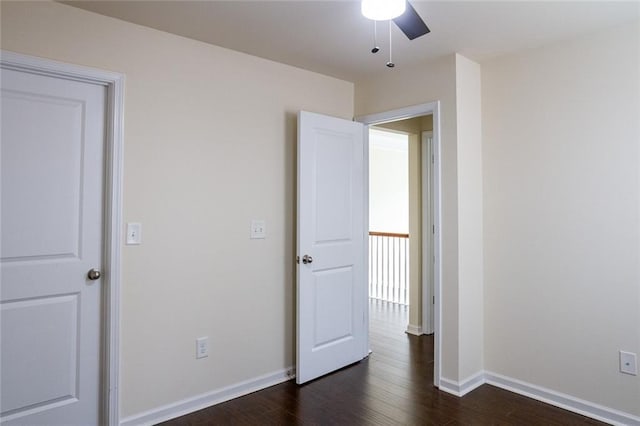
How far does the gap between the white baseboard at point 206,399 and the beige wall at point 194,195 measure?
36 millimetres

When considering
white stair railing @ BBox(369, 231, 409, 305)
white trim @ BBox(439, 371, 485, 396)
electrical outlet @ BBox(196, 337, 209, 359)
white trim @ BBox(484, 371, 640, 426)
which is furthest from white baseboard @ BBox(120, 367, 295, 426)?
white stair railing @ BBox(369, 231, 409, 305)

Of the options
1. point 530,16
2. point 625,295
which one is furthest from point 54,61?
point 625,295

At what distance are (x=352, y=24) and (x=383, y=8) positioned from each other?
80 cm

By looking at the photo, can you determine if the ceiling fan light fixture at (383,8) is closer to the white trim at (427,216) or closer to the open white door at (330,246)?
the open white door at (330,246)

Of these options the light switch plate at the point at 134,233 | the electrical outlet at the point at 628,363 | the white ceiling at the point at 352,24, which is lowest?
the electrical outlet at the point at 628,363

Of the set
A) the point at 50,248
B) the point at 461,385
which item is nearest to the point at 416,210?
the point at 461,385

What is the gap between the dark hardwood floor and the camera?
245cm

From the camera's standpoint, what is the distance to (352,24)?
2398 mm

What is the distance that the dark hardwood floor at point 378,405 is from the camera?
2.45 meters

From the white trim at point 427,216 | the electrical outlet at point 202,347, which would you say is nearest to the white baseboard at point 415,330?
the white trim at point 427,216

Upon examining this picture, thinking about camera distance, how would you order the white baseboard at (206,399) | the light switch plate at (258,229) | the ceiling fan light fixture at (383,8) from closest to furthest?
1. the ceiling fan light fixture at (383,8)
2. the white baseboard at (206,399)
3. the light switch plate at (258,229)

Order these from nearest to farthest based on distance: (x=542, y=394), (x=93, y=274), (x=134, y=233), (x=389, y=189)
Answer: (x=93, y=274)
(x=134, y=233)
(x=542, y=394)
(x=389, y=189)

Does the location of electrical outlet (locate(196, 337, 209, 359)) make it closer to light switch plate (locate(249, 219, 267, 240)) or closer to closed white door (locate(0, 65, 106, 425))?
closed white door (locate(0, 65, 106, 425))

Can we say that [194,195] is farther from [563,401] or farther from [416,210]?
[563,401]
